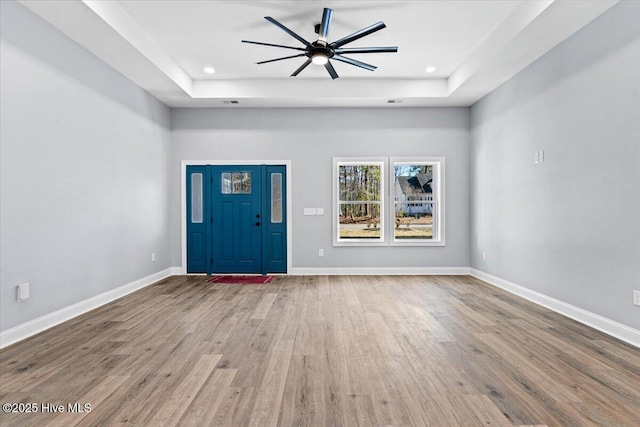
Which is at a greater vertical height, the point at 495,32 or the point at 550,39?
the point at 495,32

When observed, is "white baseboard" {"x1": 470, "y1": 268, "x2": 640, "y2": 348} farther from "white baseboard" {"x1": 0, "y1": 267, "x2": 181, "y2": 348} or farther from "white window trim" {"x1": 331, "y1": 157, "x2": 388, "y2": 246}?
"white baseboard" {"x1": 0, "y1": 267, "x2": 181, "y2": 348}

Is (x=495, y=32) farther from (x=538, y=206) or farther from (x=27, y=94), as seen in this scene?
(x=27, y=94)

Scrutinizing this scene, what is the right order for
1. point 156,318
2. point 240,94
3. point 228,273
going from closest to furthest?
→ point 156,318 → point 240,94 → point 228,273

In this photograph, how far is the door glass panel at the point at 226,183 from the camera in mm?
6504

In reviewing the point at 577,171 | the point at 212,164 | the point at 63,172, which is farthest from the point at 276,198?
the point at 577,171

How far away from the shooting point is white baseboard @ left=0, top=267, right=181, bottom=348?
3.03 metres

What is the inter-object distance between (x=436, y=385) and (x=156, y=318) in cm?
298

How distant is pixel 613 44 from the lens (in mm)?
3234

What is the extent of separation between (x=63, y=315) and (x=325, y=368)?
9.94ft

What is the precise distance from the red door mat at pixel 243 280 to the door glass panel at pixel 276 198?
1096 millimetres

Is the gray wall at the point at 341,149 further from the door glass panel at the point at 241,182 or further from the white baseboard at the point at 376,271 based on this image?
the door glass panel at the point at 241,182

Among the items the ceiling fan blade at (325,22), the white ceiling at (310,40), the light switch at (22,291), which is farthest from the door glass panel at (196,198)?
the ceiling fan blade at (325,22)

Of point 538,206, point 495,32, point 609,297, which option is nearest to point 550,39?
point 495,32

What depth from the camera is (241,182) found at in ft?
21.3
